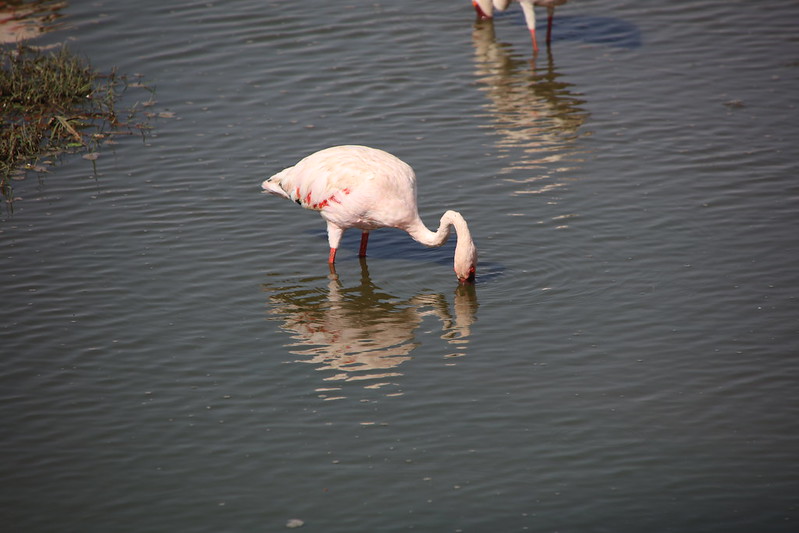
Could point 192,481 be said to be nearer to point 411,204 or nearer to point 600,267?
point 411,204

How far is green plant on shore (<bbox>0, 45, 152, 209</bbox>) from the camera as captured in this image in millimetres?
15141

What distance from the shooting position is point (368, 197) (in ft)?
37.5

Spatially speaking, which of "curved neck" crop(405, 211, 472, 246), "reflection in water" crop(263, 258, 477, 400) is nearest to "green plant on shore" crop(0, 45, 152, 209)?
"reflection in water" crop(263, 258, 477, 400)

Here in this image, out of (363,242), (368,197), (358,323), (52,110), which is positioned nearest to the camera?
(358,323)

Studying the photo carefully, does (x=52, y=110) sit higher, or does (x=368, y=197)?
(x=52, y=110)

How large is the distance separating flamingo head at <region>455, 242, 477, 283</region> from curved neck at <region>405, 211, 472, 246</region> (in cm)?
9

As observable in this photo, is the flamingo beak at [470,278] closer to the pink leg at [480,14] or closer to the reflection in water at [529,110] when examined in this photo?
the reflection in water at [529,110]

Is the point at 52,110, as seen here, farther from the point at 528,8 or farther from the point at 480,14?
the point at 480,14

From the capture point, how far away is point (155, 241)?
12680 millimetres

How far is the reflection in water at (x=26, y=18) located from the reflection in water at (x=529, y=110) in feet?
25.8

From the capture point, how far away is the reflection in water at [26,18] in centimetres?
1959

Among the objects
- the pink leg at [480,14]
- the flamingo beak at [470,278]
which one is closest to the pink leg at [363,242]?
the flamingo beak at [470,278]

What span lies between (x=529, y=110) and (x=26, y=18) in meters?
10.2

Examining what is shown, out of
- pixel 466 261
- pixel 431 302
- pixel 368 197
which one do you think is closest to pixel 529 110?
pixel 368 197
